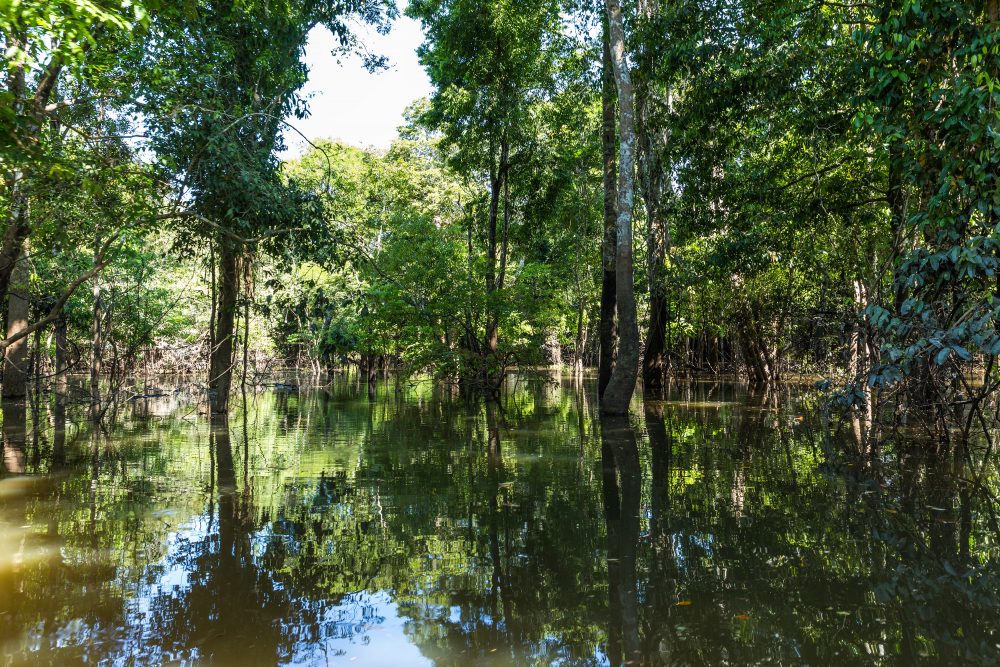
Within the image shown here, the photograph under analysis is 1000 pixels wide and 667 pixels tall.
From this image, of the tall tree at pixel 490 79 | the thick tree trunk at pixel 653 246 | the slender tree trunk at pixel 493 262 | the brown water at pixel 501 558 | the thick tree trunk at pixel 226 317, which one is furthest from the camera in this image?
the slender tree trunk at pixel 493 262

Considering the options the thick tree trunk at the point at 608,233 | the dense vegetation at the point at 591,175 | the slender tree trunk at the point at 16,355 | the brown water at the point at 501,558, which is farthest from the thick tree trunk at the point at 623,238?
the slender tree trunk at the point at 16,355

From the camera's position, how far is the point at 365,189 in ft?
102

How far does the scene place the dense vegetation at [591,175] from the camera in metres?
6.24

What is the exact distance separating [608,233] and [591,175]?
41.1 ft

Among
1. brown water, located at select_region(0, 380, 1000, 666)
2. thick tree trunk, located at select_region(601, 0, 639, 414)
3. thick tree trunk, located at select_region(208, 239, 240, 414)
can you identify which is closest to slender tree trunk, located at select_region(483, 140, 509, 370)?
thick tree trunk, located at select_region(601, 0, 639, 414)

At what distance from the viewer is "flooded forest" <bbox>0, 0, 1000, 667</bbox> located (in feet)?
11.3

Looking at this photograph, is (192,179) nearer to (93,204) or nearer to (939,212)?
(93,204)

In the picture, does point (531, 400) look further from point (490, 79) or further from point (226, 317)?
point (490, 79)

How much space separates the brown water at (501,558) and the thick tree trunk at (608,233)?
205 inches

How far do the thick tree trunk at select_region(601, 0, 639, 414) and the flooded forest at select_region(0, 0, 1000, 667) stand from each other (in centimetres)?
6

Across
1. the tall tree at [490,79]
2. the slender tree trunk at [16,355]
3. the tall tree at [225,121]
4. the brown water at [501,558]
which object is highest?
the tall tree at [490,79]

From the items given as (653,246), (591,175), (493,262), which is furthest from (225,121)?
(591,175)

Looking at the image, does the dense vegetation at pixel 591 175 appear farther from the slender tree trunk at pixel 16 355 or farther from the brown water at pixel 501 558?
the brown water at pixel 501 558

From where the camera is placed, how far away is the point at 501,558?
429 cm
